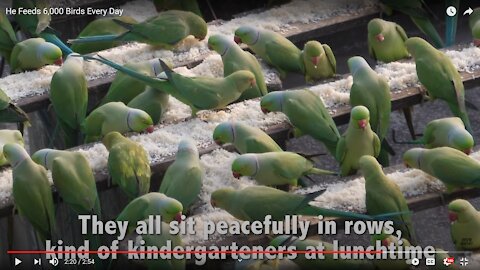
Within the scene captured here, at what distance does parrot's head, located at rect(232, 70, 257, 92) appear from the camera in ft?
10.4

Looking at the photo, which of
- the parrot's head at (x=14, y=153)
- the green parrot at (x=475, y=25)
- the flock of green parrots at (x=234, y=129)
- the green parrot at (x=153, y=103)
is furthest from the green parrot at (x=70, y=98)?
the green parrot at (x=475, y=25)

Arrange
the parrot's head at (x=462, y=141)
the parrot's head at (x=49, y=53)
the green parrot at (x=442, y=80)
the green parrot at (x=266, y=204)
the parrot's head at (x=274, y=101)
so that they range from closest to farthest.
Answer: the green parrot at (x=266, y=204)
the parrot's head at (x=462, y=141)
the parrot's head at (x=274, y=101)
the green parrot at (x=442, y=80)
the parrot's head at (x=49, y=53)

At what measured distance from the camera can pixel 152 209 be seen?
107 inches

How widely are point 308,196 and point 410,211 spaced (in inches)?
10.7

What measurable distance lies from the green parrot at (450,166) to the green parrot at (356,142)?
0.42ft

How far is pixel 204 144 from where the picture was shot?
309 centimetres

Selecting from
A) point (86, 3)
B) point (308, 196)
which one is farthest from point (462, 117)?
point (86, 3)

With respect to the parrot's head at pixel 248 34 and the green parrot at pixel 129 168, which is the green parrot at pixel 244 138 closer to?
the green parrot at pixel 129 168

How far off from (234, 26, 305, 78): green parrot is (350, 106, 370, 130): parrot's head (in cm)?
47

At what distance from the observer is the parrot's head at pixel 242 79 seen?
3.17 meters

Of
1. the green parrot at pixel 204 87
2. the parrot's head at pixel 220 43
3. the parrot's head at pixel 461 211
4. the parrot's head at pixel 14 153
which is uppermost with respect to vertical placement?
the parrot's head at pixel 220 43

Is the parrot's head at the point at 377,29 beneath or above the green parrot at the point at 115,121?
above

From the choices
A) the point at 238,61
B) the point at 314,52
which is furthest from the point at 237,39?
the point at 314,52

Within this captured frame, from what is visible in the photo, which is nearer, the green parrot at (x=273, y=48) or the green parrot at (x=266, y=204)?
the green parrot at (x=266, y=204)
